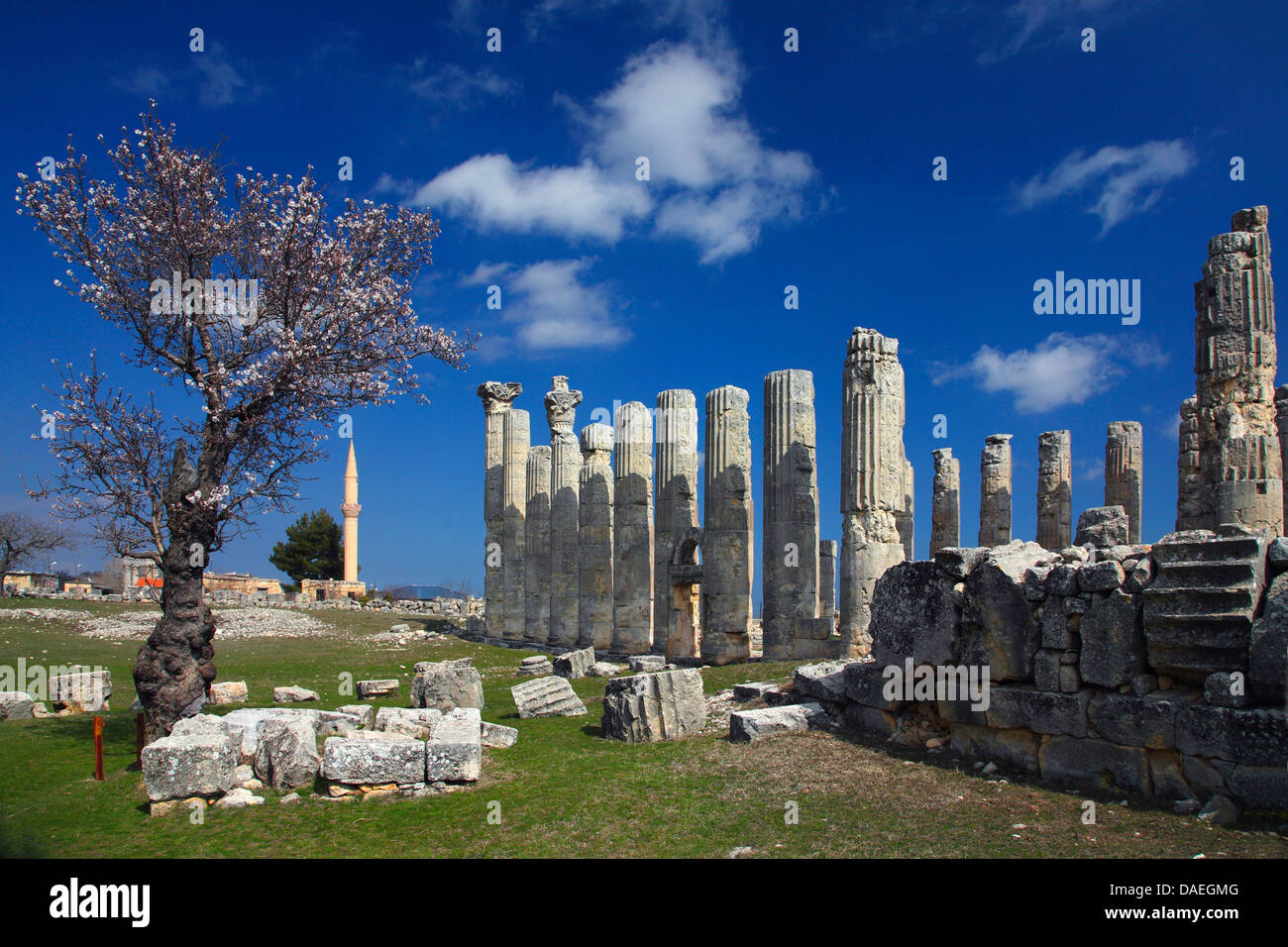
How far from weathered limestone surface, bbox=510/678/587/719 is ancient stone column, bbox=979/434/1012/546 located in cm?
1590

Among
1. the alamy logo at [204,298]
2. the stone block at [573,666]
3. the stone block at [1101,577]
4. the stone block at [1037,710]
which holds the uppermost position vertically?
the alamy logo at [204,298]

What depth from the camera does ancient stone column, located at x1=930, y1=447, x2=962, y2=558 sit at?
1087 inches

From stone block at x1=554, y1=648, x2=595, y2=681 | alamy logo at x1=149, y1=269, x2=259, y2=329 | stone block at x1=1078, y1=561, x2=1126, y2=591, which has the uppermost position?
alamy logo at x1=149, y1=269, x2=259, y2=329

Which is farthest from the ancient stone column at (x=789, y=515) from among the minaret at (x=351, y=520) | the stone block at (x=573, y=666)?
the minaret at (x=351, y=520)

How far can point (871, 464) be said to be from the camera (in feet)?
60.2

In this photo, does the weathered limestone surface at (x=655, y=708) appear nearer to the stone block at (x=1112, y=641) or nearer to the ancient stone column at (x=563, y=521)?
the stone block at (x=1112, y=641)

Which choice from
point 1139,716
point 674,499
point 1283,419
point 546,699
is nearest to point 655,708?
point 546,699

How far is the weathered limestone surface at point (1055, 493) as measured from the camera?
2430 centimetres

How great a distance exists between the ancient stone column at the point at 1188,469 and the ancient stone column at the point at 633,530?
48.8 feet

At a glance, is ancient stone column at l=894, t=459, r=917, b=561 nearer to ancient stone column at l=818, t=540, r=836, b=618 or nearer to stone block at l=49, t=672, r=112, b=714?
ancient stone column at l=818, t=540, r=836, b=618

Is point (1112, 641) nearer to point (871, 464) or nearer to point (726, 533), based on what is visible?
point (871, 464)
